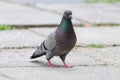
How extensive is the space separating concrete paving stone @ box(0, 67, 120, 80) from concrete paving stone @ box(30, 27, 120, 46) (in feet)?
5.13

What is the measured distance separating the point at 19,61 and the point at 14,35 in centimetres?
170

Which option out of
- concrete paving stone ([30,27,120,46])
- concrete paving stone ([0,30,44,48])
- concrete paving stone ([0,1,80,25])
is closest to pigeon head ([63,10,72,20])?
concrete paving stone ([0,30,44,48])

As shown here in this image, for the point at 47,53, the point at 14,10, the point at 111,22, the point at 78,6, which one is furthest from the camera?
the point at 78,6

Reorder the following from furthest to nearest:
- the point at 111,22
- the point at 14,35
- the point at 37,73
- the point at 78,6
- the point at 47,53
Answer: the point at 78,6, the point at 111,22, the point at 14,35, the point at 47,53, the point at 37,73

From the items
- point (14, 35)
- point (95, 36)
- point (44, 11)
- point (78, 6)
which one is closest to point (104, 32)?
point (95, 36)

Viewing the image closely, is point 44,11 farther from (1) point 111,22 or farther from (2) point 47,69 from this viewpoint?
(2) point 47,69

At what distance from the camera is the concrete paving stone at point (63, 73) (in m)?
5.25

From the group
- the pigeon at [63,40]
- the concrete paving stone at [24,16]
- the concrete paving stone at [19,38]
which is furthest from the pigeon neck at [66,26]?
the concrete paving stone at [24,16]

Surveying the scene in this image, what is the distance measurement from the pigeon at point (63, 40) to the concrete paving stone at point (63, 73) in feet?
0.59

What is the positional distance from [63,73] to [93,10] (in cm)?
534

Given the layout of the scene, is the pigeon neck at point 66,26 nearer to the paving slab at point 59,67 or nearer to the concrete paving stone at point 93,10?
the paving slab at point 59,67

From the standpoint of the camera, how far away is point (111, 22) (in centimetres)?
906

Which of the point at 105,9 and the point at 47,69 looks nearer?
the point at 47,69

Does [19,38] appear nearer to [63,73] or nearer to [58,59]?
[58,59]
